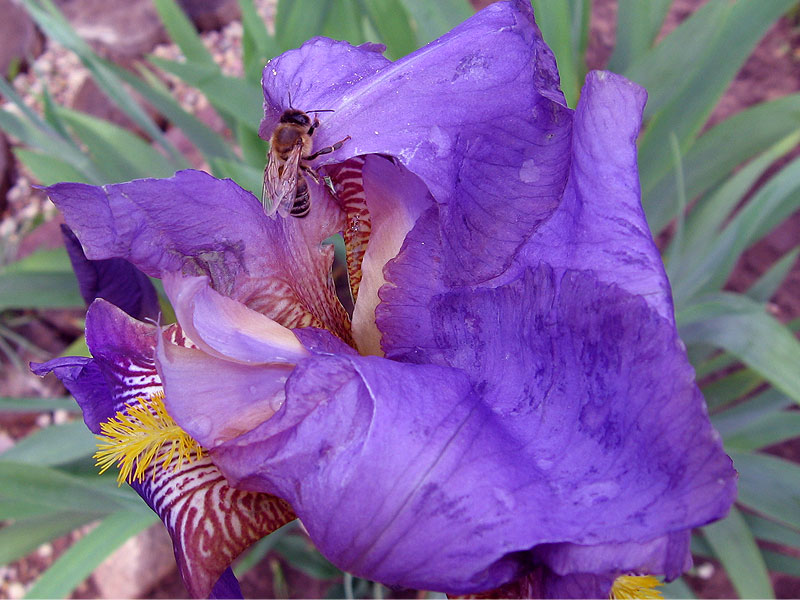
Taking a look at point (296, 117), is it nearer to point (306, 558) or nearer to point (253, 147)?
point (253, 147)

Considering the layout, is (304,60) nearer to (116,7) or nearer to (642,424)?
(642,424)

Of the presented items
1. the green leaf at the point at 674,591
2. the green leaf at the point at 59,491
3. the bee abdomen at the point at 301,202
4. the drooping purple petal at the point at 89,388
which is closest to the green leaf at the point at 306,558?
the green leaf at the point at 59,491

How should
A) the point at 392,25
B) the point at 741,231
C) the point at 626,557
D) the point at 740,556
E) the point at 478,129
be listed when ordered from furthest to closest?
1. the point at 740,556
2. the point at 392,25
3. the point at 741,231
4. the point at 478,129
5. the point at 626,557

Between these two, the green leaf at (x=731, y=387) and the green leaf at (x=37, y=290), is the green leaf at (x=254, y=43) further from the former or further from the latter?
the green leaf at (x=731, y=387)

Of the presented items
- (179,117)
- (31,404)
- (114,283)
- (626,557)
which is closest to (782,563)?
(626,557)

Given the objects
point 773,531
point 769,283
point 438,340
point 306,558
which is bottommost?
point 306,558

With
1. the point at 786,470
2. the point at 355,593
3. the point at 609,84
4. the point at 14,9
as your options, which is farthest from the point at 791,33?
the point at 14,9

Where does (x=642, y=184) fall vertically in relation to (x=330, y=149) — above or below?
below
